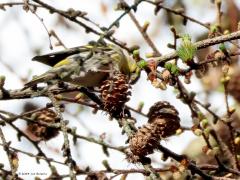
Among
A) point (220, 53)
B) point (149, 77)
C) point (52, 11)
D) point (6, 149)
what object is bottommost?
point (6, 149)

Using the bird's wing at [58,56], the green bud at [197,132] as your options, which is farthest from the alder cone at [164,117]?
→ the bird's wing at [58,56]

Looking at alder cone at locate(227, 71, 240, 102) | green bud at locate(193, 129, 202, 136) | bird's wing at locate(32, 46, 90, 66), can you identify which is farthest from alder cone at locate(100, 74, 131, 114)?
alder cone at locate(227, 71, 240, 102)

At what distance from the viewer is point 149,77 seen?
2578mm

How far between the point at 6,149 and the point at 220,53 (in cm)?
107

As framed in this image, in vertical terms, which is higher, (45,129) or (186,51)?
(45,129)

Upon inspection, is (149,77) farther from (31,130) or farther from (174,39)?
(31,130)

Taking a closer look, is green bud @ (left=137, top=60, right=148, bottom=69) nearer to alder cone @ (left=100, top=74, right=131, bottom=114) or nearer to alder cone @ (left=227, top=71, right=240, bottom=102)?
alder cone @ (left=100, top=74, right=131, bottom=114)

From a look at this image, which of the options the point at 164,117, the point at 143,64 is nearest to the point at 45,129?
the point at 164,117

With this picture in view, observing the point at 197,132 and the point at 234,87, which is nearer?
the point at 197,132

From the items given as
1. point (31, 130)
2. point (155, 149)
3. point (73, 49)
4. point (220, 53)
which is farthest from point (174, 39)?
point (31, 130)

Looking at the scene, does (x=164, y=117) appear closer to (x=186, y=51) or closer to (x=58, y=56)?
(x=186, y=51)

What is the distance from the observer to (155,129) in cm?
270

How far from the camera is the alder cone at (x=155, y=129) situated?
251 cm

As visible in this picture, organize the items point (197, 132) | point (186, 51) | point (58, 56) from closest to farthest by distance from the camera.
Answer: point (186, 51) < point (197, 132) < point (58, 56)
